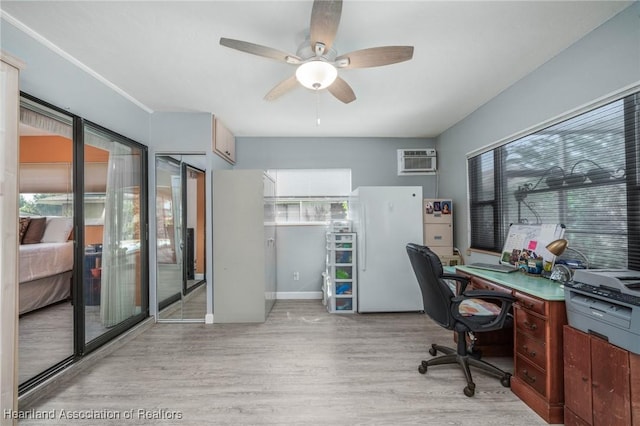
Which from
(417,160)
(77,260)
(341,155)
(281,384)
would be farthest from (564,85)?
(77,260)

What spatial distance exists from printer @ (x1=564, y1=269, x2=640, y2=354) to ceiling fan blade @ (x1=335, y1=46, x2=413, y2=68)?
5.48 feet

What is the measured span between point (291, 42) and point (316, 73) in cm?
42

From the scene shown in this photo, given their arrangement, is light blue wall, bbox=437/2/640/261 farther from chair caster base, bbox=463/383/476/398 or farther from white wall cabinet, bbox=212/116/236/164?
white wall cabinet, bbox=212/116/236/164

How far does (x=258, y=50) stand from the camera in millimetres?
1643

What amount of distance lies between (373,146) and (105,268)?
3.78m

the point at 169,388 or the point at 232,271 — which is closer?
the point at 169,388

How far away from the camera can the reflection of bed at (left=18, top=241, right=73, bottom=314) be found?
2.84 m

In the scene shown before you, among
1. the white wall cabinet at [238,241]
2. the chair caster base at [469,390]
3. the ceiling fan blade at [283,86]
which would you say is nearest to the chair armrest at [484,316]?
the chair caster base at [469,390]

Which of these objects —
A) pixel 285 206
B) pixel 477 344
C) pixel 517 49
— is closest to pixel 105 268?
pixel 285 206

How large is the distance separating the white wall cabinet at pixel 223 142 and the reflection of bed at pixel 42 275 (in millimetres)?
1937

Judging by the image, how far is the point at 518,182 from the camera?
2637 millimetres

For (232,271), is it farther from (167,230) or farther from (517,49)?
(517,49)

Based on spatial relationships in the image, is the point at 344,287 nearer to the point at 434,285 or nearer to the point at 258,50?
the point at 434,285

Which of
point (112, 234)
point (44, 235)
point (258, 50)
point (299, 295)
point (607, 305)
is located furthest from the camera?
point (299, 295)
